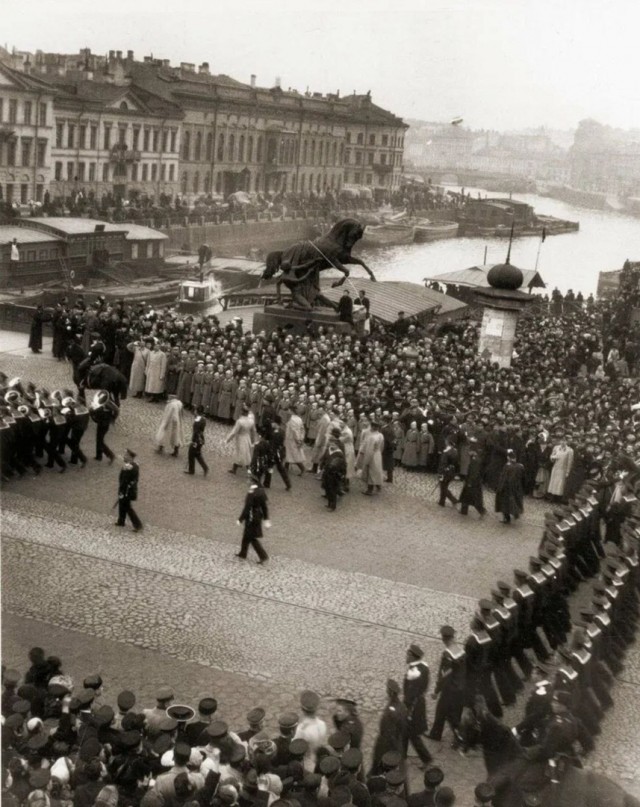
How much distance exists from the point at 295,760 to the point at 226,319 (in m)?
28.7

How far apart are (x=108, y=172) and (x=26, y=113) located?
1048 centimetres

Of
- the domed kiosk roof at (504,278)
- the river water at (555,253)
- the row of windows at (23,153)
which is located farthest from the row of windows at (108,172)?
the domed kiosk roof at (504,278)

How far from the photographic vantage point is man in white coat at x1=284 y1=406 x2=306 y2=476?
1859 cm

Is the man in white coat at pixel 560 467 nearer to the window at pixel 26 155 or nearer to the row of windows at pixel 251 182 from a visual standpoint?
the window at pixel 26 155

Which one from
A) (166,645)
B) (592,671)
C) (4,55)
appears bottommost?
(166,645)

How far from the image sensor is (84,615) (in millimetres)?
12141

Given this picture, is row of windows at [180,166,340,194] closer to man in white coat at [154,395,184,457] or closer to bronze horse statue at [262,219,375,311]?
bronze horse statue at [262,219,375,311]

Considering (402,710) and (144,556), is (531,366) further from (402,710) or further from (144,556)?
(402,710)

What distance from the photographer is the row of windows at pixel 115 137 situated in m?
50.1

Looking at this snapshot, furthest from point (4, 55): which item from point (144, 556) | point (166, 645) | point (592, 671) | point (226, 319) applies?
point (592, 671)

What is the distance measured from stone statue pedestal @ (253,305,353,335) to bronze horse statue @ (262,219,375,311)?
0.22 m

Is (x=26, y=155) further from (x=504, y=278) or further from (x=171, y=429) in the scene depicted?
(x=171, y=429)

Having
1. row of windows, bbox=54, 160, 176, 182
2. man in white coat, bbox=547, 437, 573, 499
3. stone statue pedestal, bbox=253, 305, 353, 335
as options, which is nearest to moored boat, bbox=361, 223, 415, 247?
row of windows, bbox=54, 160, 176, 182

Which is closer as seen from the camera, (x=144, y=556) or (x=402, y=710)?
(x=402, y=710)
